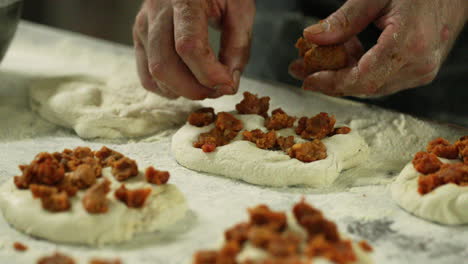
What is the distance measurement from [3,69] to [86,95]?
2.76 feet

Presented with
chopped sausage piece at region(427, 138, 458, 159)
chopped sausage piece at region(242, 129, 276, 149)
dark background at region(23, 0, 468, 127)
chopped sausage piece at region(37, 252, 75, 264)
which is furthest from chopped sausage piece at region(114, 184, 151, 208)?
dark background at region(23, 0, 468, 127)

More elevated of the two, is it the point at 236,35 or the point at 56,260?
the point at 236,35

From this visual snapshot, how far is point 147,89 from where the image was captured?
255cm

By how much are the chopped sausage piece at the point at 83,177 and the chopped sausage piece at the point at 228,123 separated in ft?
2.09

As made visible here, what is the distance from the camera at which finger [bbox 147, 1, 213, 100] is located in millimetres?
2273

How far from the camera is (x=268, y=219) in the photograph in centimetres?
156

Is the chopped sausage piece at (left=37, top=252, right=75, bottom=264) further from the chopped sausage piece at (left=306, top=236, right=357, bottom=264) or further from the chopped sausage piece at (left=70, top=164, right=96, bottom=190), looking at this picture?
the chopped sausage piece at (left=306, top=236, right=357, bottom=264)

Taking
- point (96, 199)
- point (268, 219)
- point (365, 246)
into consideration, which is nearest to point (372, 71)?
point (365, 246)

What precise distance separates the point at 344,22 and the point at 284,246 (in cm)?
112

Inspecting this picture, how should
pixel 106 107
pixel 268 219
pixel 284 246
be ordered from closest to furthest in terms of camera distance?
1. pixel 284 246
2. pixel 268 219
3. pixel 106 107

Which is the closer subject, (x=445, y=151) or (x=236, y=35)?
(x=445, y=151)

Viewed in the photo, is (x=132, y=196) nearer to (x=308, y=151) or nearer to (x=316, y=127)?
(x=308, y=151)

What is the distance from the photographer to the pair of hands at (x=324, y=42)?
7.12 feet

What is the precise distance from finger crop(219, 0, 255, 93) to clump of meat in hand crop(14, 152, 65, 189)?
34.4 inches
